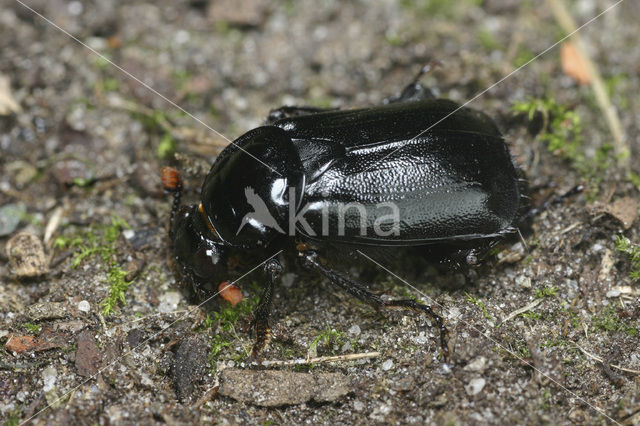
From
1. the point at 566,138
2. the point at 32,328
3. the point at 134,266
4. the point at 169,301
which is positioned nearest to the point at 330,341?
the point at 169,301

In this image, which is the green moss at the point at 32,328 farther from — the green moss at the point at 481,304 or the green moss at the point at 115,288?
the green moss at the point at 481,304

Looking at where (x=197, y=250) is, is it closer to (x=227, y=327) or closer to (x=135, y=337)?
(x=227, y=327)

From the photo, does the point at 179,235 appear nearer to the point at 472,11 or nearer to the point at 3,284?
the point at 3,284

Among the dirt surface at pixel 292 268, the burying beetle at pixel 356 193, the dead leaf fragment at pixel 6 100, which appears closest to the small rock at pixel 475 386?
the dirt surface at pixel 292 268

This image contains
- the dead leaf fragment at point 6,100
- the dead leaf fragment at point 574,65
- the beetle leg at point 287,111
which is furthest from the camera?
the dead leaf fragment at point 574,65

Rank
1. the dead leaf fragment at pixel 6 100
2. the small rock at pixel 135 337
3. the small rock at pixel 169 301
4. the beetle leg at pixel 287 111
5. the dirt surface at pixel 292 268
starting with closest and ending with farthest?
the dirt surface at pixel 292 268, the small rock at pixel 135 337, the small rock at pixel 169 301, the beetle leg at pixel 287 111, the dead leaf fragment at pixel 6 100

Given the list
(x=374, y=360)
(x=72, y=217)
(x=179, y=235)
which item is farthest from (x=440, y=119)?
(x=72, y=217)
